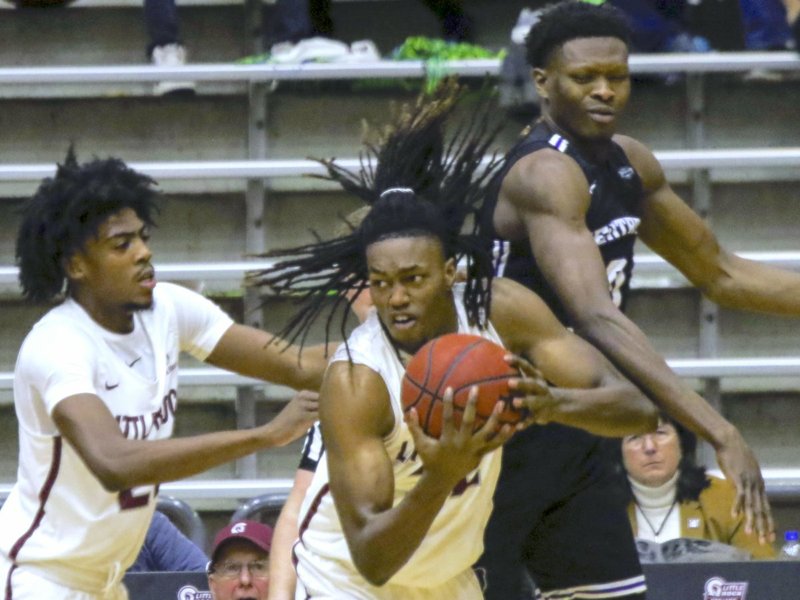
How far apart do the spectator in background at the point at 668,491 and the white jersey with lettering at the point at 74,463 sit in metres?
2.09

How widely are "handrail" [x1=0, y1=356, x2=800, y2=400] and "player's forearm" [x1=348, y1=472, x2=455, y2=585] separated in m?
3.49

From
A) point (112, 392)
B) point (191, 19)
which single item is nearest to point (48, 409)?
point (112, 392)

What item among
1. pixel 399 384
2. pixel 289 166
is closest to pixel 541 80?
pixel 399 384

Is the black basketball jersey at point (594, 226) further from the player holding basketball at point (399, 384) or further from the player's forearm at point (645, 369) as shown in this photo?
the player holding basketball at point (399, 384)

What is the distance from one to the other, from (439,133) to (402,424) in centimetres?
80

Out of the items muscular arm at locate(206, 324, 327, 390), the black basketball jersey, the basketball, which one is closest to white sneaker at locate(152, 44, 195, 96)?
muscular arm at locate(206, 324, 327, 390)

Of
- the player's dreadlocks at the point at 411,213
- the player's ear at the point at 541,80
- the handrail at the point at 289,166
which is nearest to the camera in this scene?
the player's dreadlocks at the point at 411,213

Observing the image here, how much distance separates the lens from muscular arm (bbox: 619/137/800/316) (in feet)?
15.0

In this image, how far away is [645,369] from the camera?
3920mm

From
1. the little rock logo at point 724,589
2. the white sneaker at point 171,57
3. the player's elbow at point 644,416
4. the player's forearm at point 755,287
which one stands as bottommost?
the little rock logo at point 724,589

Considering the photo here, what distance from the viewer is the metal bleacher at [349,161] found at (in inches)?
273

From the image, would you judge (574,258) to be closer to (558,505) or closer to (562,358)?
(562,358)

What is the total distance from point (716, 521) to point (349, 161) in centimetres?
249

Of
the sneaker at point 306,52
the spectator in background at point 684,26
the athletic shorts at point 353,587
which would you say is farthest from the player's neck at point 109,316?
the spectator in background at point 684,26
